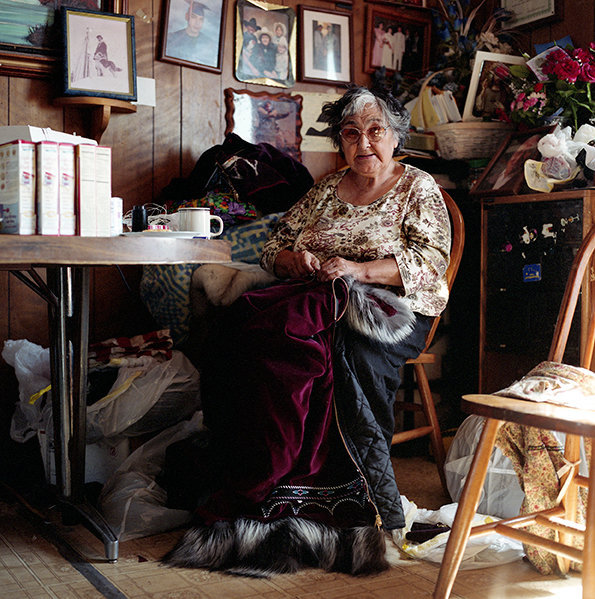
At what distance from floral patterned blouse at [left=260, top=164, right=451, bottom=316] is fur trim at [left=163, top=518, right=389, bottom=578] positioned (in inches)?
27.8

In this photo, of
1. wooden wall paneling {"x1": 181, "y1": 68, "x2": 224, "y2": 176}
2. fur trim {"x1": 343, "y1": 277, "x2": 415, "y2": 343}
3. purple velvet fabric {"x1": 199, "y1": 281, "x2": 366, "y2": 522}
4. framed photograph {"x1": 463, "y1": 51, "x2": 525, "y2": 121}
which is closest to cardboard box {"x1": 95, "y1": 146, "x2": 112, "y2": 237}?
purple velvet fabric {"x1": 199, "y1": 281, "x2": 366, "y2": 522}

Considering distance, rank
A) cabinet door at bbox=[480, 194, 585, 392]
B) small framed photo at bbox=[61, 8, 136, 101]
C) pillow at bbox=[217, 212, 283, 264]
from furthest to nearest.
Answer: pillow at bbox=[217, 212, 283, 264], small framed photo at bbox=[61, 8, 136, 101], cabinet door at bbox=[480, 194, 585, 392]

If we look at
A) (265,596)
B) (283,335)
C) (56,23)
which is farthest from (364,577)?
(56,23)

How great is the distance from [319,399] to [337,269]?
0.38m

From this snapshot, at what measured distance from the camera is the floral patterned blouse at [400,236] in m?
2.16

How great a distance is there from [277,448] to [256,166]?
1.22m

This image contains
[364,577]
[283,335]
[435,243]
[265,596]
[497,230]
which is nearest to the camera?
[265,596]

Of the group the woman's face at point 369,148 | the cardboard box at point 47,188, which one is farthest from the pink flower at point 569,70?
the cardboard box at point 47,188

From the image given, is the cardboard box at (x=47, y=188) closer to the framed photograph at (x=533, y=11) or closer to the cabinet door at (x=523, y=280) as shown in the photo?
the cabinet door at (x=523, y=280)

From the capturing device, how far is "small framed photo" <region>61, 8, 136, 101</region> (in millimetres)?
2525

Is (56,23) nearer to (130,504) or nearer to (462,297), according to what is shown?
(130,504)

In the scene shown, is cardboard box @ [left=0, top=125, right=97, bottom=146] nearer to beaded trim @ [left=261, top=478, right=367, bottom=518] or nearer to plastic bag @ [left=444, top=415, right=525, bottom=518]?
beaded trim @ [left=261, top=478, right=367, bottom=518]

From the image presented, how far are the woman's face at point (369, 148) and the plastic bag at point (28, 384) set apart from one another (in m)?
1.21

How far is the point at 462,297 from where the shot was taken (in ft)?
9.96
